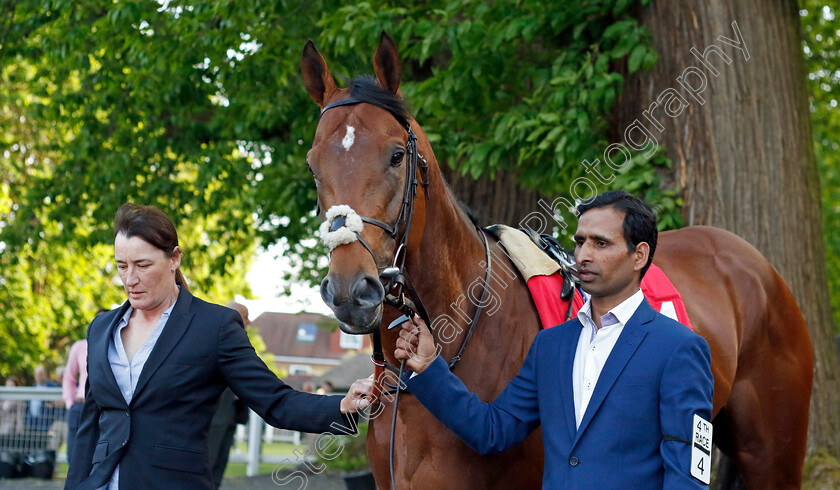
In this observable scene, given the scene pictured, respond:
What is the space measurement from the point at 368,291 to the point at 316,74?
1.14 m

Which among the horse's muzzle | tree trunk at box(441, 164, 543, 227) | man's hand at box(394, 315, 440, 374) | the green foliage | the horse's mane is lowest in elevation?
man's hand at box(394, 315, 440, 374)

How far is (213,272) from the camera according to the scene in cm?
1246

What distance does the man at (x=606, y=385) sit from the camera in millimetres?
2334

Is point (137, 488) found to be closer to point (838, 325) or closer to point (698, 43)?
point (698, 43)

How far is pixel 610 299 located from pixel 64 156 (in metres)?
11.5

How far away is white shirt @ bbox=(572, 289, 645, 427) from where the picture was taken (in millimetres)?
2506

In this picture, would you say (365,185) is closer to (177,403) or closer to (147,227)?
(147,227)

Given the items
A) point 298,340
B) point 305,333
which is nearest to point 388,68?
point 298,340

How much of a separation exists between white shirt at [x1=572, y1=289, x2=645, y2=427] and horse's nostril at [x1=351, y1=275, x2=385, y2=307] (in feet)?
2.20

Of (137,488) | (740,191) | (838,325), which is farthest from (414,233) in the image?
(838,325)

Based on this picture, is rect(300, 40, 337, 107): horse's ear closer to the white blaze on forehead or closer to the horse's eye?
the white blaze on forehead

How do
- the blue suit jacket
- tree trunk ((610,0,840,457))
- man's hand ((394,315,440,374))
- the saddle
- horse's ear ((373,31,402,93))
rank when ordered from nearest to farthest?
1. the blue suit jacket
2. man's hand ((394,315,440,374))
3. horse's ear ((373,31,402,93))
4. the saddle
5. tree trunk ((610,0,840,457))

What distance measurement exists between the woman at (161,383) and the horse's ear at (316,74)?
0.82m

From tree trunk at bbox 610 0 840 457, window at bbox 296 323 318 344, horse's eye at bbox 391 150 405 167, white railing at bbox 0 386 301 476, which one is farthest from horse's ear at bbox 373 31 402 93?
window at bbox 296 323 318 344
